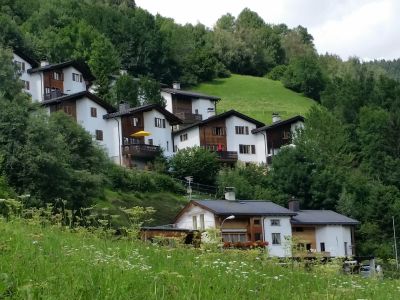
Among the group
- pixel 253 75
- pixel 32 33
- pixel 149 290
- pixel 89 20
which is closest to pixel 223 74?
pixel 253 75

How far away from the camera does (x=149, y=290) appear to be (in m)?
7.56

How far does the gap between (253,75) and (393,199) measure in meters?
79.7

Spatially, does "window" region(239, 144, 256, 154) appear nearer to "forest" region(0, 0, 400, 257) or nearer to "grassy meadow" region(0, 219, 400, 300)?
"forest" region(0, 0, 400, 257)

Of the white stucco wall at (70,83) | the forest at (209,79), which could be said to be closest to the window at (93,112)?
the forest at (209,79)

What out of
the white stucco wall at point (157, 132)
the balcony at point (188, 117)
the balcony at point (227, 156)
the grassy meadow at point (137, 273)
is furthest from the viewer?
the balcony at point (188, 117)

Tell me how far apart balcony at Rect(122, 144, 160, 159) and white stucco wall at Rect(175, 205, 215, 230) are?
20113 millimetres

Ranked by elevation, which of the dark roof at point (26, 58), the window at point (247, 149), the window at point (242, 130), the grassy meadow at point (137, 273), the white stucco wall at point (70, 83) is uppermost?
the dark roof at point (26, 58)

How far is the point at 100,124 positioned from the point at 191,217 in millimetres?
25440

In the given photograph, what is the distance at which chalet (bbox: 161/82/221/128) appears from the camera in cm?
9938

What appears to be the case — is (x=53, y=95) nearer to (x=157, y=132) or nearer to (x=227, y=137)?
(x=157, y=132)

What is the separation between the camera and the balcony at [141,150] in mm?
74688

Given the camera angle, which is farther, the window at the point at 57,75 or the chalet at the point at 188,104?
the chalet at the point at 188,104

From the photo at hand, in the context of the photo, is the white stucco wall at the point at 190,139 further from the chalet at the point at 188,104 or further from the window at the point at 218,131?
the chalet at the point at 188,104

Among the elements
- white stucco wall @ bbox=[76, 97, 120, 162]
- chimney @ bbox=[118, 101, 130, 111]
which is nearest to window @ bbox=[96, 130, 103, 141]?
white stucco wall @ bbox=[76, 97, 120, 162]
